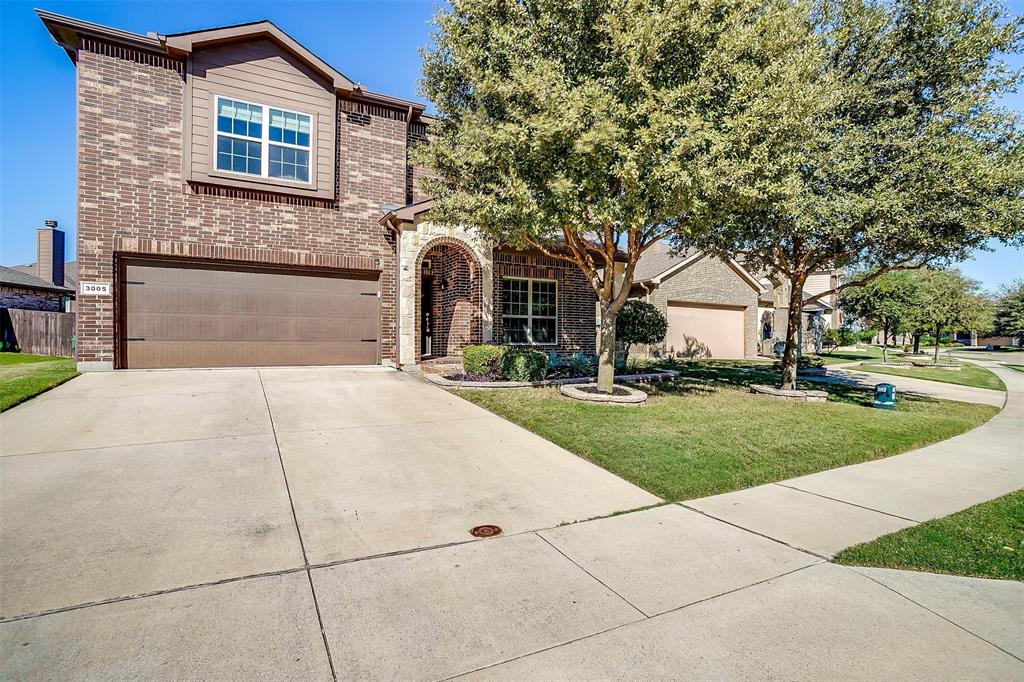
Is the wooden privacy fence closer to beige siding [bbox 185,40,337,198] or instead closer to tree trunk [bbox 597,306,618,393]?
beige siding [bbox 185,40,337,198]

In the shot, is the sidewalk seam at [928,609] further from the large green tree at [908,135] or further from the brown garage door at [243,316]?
the brown garage door at [243,316]

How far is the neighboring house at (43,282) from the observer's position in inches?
873

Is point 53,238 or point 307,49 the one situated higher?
point 307,49

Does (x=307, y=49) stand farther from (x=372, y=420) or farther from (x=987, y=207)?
(x=987, y=207)

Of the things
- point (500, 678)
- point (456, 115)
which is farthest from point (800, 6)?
point (500, 678)

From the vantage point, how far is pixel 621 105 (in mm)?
6707

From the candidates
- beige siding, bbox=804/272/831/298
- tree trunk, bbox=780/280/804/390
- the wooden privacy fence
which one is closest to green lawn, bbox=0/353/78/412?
the wooden privacy fence

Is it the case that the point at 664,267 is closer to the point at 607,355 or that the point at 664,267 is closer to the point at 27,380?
the point at 607,355

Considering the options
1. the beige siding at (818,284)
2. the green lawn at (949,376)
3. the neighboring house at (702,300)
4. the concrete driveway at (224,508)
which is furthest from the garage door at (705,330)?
the beige siding at (818,284)

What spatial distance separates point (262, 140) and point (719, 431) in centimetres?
1172

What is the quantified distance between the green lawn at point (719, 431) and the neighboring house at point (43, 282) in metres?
25.3

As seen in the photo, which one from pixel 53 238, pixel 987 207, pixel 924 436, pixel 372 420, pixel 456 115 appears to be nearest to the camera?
pixel 372 420

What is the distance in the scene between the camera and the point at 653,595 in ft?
9.77

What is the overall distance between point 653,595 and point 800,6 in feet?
29.7
